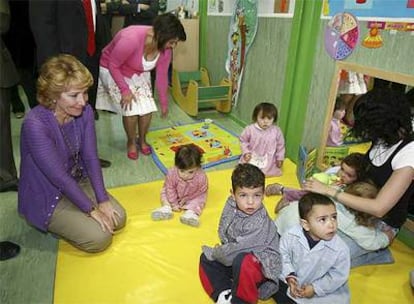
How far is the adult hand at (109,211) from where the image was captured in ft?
5.26

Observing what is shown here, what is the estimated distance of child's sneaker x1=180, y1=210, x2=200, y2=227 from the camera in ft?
5.74

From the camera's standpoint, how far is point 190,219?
1.75 m

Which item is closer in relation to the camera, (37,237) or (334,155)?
(37,237)

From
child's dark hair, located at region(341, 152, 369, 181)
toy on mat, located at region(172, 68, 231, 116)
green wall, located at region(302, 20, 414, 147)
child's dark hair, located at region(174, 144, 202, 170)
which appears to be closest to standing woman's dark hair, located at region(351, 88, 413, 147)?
child's dark hair, located at region(341, 152, 369, 181)

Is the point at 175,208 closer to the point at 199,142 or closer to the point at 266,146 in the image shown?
the point at 266,146

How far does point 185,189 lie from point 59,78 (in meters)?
0.85

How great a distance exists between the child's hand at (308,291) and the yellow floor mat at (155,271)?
18cm

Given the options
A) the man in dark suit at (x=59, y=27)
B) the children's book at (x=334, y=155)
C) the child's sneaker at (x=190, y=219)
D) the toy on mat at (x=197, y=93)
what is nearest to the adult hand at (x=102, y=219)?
the child's sneaker at (x=190, y=219)

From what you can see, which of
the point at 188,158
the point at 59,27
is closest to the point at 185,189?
the point at 188,158

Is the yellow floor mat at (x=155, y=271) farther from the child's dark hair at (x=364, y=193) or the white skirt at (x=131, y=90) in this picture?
the white skirt at (x=131, y=90)

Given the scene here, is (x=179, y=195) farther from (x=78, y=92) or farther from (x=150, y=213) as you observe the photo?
(x=78, y=92)

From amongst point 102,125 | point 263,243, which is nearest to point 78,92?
point 263,243

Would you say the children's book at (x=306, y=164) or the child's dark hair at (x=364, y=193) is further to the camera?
the children's book at (x=306, y=164)

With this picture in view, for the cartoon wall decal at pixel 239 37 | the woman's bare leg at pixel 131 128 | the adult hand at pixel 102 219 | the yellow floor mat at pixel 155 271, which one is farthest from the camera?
the cartoon wall decal at pixel 239 37
